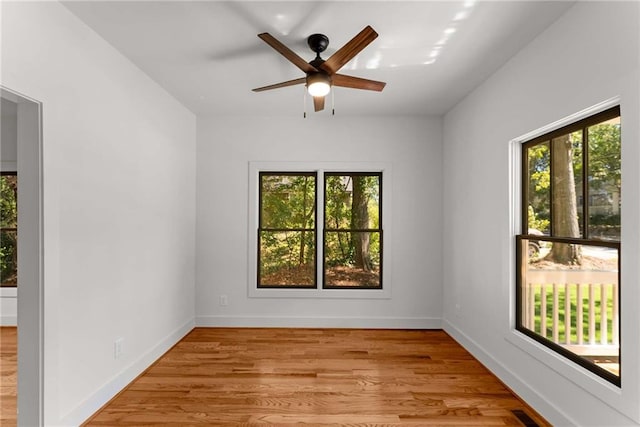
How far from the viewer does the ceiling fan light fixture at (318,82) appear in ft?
8.44

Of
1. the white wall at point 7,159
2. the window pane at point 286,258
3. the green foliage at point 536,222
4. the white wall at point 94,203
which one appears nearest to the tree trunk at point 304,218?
the window pane at point 286,258

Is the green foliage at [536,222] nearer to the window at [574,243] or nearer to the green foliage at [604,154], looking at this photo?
the window at [574,243]

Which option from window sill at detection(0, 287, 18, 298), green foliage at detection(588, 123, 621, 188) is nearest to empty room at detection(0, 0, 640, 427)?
green foliage at detection(588, 123, 621, 188)

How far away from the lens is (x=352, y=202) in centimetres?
471

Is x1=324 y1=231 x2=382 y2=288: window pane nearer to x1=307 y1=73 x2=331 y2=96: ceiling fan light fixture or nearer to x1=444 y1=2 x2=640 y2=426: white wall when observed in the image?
x1=444 y1=2 x2=640 y2=426: white wall

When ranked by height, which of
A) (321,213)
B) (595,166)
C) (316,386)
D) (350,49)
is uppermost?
(350,49)

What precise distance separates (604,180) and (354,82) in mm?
1750

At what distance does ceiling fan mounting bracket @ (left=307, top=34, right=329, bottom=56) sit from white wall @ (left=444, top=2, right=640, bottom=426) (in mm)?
1512

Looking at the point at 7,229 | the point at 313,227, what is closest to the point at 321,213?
the point at 313,227

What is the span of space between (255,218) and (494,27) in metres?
3.20

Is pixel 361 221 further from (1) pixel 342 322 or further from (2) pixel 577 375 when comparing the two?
(2) pixel 577 375

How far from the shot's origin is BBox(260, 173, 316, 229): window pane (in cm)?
468

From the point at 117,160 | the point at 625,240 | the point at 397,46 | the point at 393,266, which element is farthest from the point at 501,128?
the point at 117,160

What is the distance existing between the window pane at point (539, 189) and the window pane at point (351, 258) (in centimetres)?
208
